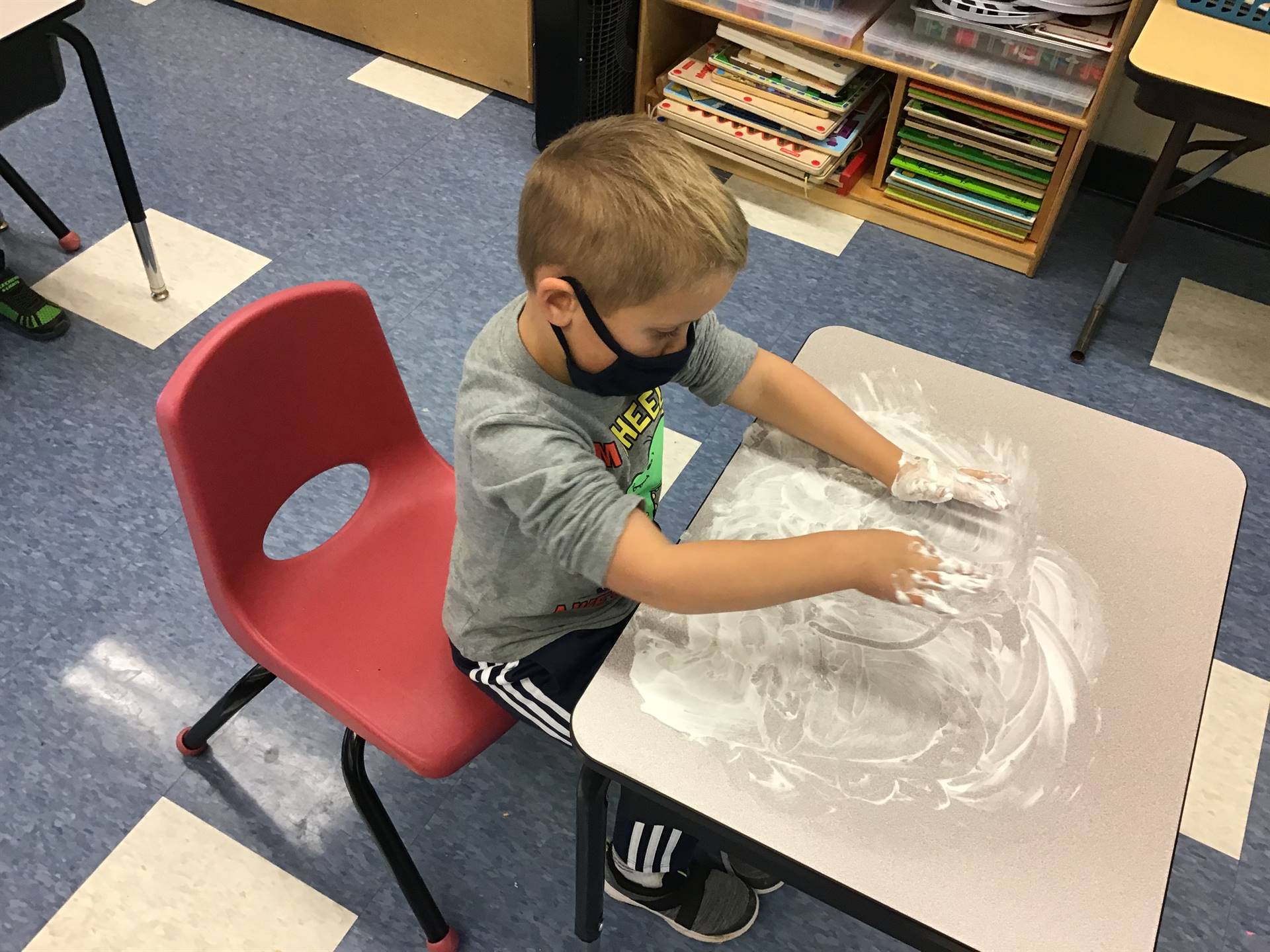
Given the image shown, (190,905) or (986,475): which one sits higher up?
(986,475)

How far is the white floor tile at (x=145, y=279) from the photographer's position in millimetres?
1930

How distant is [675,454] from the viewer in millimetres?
1769

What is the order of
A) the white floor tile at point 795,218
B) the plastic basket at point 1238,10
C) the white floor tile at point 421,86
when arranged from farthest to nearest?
the white floor tile at point 421,86, the white floor tile at point 795,218, the plastic basket at point 1238,10

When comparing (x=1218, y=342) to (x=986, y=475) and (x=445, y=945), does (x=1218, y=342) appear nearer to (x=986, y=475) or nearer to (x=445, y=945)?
(x=986, y=475)

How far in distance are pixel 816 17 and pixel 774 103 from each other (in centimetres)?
20

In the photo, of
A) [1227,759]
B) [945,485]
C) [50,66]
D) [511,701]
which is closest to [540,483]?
[511,701]

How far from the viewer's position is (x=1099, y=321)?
6.55 feet

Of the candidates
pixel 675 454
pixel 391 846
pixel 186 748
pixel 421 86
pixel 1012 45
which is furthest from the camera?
pixel 421 86

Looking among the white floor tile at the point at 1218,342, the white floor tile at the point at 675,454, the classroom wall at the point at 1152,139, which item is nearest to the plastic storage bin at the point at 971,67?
the classroom wall at the point at 1152,139

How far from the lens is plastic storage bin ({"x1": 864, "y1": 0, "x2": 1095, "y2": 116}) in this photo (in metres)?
1.85

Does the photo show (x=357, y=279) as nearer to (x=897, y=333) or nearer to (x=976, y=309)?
(x=897, y=333)

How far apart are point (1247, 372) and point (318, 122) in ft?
7.32

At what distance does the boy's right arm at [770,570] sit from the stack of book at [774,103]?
1.57 m

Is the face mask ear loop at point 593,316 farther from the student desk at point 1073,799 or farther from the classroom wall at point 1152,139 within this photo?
the classroom wall at point 1152,139
